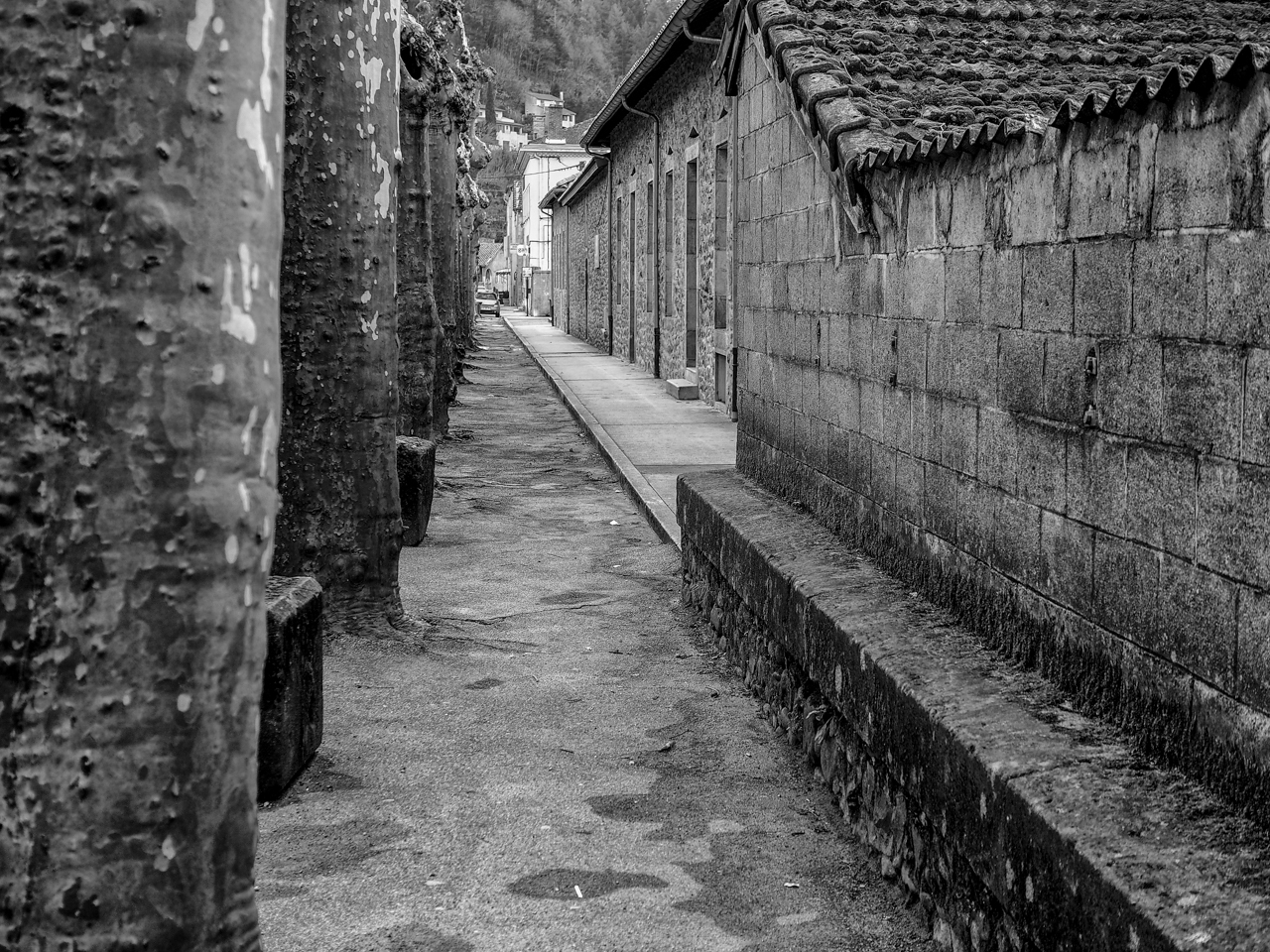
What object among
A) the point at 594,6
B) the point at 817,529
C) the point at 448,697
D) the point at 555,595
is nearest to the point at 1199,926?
the point at 817,529

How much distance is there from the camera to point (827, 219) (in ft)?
18.8

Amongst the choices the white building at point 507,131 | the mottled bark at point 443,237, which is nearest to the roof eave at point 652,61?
the mottled bark at point 443,237

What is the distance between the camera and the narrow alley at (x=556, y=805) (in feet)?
12.2

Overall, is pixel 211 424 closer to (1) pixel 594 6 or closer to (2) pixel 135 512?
(2) pixel 135 512

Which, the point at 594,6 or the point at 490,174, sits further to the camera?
the point at 594,6

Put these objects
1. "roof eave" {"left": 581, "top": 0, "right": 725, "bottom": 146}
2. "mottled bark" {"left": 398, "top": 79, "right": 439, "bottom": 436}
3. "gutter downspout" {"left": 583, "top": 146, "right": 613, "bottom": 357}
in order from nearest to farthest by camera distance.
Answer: "mottled bark" {"left": 398, "top": 79, "right": 439, "bottom": 436}
"roof eave" {"left": 581, "top": 0, "right": 725, "bottom": 146}
"gutter downspout" {"left": 583, "top": 146, "right": 613, "bottom": 357}

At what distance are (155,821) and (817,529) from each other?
13.6 feet

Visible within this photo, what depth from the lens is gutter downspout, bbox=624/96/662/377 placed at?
21.3m

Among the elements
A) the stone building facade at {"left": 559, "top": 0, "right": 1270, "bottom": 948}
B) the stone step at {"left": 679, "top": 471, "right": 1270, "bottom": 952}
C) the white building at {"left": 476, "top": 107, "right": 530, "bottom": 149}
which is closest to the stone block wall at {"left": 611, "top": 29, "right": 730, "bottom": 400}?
the stone building facade at {"left": 559, "top": 0, "right": 1270, "bottom": 948}

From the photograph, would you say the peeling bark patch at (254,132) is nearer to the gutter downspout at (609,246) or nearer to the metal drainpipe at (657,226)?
the metal drainpipe at (657,226)

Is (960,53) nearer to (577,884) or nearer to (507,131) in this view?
(577,884)

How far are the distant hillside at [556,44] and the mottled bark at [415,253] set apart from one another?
341 ft

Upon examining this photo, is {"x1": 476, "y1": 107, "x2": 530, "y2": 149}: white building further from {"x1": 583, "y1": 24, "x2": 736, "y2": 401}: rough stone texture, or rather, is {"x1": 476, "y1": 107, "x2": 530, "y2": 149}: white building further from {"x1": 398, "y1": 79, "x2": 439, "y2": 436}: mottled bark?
{"x1": 398, "y1": 79, "x2": 439, "y2": 436}: mottled bark

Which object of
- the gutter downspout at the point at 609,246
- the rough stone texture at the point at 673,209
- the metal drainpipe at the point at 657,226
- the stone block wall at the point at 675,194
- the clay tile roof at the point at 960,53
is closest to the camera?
the clay tile roof at the point at 960,53
